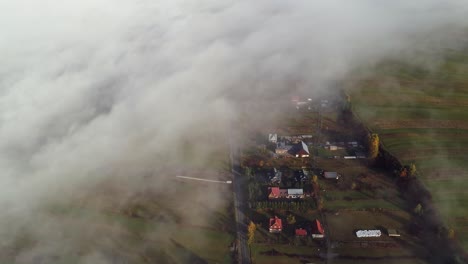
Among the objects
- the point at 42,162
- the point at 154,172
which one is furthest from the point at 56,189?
the point at 154,172

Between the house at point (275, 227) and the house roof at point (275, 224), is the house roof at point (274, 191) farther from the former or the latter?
the house at point (275, 227)

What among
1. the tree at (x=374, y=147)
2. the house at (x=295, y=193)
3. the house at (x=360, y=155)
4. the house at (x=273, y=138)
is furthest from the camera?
the house at (x=273, y=138)

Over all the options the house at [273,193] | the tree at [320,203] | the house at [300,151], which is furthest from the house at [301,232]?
the house at [300,151]

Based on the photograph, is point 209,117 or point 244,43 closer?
point 209,117

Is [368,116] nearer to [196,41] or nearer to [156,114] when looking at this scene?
[156,114]

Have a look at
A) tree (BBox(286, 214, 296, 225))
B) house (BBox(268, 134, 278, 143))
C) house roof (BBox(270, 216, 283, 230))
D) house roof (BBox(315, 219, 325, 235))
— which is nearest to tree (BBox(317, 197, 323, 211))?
house roof (BBox(315, 219, 325, 235))

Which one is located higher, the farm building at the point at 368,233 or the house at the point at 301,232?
the house at the point at 301,232

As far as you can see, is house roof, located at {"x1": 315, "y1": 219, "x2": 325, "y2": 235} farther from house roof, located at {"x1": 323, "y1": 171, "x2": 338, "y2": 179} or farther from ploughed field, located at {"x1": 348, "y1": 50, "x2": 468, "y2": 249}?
ploughed field, located at {"x1": 348, "y1": 50, "x2": 468, "y2": 249}

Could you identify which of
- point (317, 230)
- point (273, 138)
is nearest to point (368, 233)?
point (317, 230)
